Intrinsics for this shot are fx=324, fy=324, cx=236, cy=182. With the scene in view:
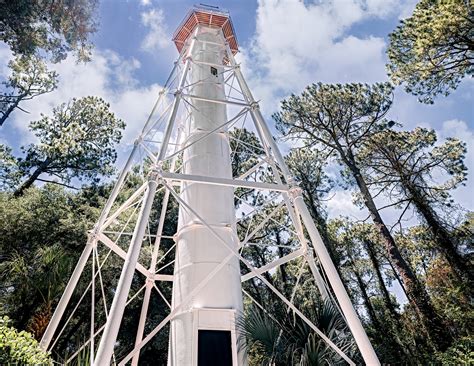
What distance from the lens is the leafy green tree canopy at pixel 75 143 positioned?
18.8 m

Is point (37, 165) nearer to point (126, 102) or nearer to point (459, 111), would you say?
point (126, 102)

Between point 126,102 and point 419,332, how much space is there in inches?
461

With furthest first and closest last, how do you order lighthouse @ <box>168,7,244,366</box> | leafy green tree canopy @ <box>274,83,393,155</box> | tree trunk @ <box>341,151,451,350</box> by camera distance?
leafy green tree canopy @ <box>274,83,393,155</box>
tree trunk @ <box>341,151,451,350</box>
lighthouse @ <box>168,7,244,366</box>

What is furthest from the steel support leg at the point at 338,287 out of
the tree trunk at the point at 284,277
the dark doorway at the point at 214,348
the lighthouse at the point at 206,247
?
the tree trunk at the point at 284,277

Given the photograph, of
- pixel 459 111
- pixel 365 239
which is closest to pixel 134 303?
pixel 365 239

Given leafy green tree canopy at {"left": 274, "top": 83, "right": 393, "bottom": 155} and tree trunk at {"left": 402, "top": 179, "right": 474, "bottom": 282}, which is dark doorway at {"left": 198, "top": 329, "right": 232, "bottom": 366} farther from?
leafy green tree canopy at {"left": 274, "top": 83, "right": 393, "bottom": 155}

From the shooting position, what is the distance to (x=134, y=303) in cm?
1609

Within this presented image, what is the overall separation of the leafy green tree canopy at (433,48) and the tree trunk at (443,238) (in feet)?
11.8

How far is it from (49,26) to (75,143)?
13.1 metres

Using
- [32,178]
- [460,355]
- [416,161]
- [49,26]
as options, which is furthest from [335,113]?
[32,178]

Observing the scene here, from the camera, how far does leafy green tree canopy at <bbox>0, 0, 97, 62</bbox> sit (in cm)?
633

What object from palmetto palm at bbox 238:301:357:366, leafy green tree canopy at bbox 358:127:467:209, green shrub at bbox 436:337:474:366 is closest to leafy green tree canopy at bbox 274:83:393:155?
leafy green tree canopy at bbox 358:127:467:209

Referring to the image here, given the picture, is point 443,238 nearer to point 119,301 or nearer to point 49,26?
point 119,301

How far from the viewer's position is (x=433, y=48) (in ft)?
32.4
